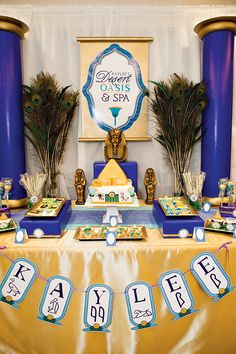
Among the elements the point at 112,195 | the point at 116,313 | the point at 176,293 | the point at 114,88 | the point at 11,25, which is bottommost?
the point at 116,313

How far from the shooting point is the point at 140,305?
157 centimetres

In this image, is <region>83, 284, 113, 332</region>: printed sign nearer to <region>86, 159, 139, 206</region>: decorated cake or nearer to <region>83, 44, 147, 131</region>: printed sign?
<region>86, 159, 139, 206</region>: decorated cake

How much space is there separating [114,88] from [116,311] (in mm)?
1867

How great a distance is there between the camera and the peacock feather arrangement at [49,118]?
2.43 metres

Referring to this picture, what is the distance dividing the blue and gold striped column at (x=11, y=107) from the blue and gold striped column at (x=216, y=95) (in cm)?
150

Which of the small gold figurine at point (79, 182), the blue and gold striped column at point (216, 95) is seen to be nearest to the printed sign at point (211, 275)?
the blue and gold striped column at point (216, 95)

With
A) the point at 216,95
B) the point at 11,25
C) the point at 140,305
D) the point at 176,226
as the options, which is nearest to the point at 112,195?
the point at 176,226

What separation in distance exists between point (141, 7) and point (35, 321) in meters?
2.61

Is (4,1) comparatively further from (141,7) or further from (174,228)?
(174,228)

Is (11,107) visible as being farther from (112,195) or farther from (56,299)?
(56,299)

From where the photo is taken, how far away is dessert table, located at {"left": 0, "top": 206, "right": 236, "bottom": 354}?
62.3 inches

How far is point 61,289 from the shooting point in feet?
5.15

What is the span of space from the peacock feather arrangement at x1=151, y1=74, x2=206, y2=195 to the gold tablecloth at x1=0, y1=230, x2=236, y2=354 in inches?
44.6

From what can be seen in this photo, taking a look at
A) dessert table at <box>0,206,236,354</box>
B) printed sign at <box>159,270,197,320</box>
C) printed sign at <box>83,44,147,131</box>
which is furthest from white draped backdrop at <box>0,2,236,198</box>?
printed sign at <box>159,270,197,320</box>
